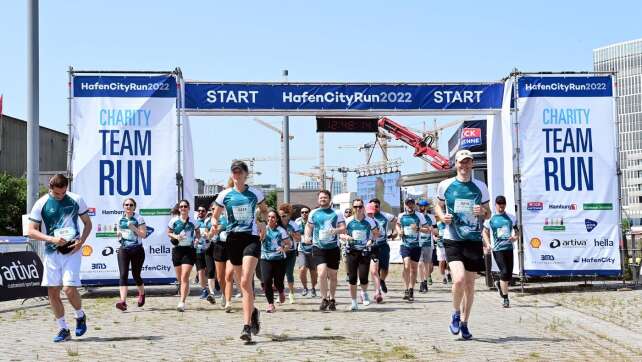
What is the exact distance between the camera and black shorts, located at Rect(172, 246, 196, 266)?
543 inches

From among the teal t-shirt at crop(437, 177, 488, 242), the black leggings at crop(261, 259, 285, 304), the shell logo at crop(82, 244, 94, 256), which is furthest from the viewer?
the shell logo at crop(82, 244, 94, 256)

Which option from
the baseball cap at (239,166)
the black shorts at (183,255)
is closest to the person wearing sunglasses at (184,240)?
the black shorts at (183,255)

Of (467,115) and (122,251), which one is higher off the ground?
(467,115)

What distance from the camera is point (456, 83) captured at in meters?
17.2

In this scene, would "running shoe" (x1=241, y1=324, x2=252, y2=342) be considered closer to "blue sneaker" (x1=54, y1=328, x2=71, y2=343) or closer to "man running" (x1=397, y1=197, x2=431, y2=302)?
"blue sneaker" (x1=54, y1=328, x2=71, y2=343)

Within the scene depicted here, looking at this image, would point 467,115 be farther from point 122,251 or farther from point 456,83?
point 122,251

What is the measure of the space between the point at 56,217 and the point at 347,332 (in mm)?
3604

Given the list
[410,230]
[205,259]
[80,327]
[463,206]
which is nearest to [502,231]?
[410,230]

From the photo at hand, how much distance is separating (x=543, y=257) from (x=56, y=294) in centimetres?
1014

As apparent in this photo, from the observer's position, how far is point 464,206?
357 inches

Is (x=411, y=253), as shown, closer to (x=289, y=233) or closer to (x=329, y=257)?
(x=289, y=233)

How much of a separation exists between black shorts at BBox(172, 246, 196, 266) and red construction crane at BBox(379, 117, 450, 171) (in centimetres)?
3316

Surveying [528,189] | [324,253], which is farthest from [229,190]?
[528,189]

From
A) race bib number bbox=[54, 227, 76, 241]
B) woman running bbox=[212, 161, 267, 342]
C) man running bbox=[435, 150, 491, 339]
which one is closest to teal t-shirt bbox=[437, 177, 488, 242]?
man running bbox=[435, 150, 491, 339]
